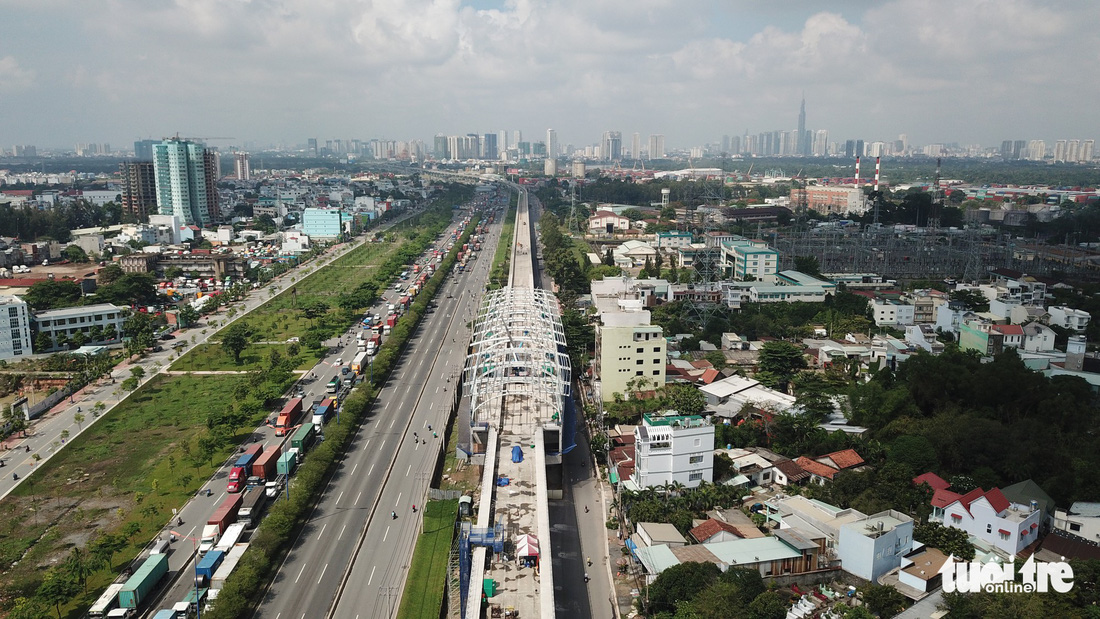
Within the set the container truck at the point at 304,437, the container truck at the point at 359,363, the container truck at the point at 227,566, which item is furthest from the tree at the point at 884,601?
the container truck at the point at 359,363

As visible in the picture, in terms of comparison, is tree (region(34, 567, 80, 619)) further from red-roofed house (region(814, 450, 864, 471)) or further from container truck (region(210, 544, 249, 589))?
red-roofed house (region(814, 450, 864, 471))

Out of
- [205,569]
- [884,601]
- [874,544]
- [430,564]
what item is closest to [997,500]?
[874,544]

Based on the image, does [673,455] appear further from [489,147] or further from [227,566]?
[489,147]

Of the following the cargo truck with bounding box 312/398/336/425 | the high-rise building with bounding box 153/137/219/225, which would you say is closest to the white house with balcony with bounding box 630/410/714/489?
the cargo truck with bounding box 312/398/336/425

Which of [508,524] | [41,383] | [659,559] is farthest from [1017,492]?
[41,383]

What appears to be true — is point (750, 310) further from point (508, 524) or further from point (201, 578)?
point (201, 578)

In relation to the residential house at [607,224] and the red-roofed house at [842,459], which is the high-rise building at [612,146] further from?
the red-roofed house at [842,459]
